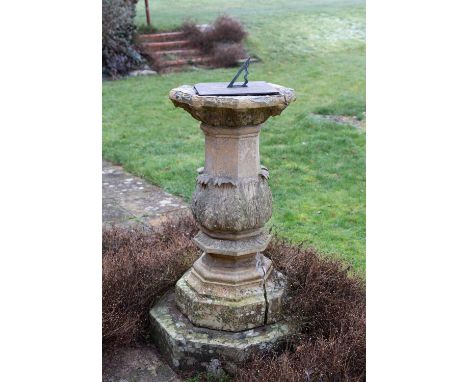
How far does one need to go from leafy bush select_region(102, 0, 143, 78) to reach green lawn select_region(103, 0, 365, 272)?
0.74 metres

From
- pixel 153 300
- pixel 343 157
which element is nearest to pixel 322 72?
pixel 343 157

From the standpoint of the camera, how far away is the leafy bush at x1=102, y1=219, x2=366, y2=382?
3.01 metres

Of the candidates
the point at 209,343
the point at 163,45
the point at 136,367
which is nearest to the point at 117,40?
the point at 163,45

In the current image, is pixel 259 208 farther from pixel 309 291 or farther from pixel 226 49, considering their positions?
pixel 226 49

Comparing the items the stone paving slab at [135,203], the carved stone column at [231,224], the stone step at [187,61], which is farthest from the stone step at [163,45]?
the carved stone column at [231,224]

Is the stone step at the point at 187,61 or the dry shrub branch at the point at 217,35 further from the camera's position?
the dry shrub branch at the point at 217,35

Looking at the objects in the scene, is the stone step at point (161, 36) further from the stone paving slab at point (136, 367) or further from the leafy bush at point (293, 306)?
the stone paving slab at point (136, 367)

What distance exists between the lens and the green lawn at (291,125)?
5699 mm

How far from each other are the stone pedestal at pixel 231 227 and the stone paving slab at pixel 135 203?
1935 millimetres

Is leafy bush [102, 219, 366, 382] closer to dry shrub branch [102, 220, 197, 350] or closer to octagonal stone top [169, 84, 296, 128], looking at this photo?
dry shrub branch [102, 220, 197, 350]

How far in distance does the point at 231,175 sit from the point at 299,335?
1.04 meters

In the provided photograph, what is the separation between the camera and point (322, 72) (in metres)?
13.0

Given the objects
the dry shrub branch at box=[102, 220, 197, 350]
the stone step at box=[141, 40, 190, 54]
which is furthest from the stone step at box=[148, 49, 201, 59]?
the dry shrub branch at box=[102, 220, 197, 350]

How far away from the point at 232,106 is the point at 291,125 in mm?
6195
